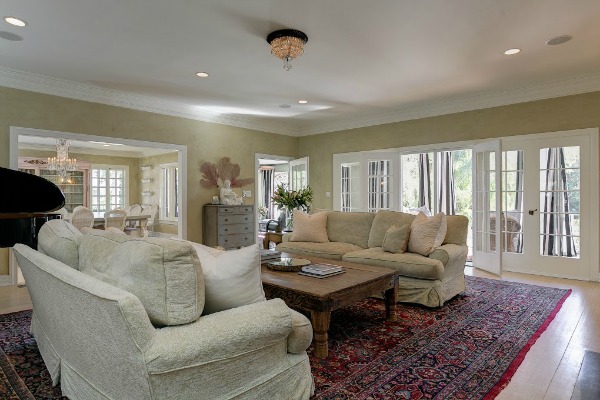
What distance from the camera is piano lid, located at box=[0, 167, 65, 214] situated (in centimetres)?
335

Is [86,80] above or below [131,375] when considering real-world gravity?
above

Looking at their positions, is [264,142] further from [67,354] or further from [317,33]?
[67,354]

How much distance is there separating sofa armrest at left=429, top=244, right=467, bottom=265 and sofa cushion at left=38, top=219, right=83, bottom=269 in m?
3.13

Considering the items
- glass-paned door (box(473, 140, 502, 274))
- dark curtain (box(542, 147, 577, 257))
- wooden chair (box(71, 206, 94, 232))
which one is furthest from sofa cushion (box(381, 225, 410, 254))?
wooden chair (box(71, 206, 94, 232))

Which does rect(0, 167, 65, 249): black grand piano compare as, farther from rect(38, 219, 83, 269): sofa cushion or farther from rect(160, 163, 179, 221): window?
rect(160, 163, 179, 221): window

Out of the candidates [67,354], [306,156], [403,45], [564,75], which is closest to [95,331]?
[67,354]

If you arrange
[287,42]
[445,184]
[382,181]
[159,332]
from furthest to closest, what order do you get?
[445,184] → [382,181] → [287,42] → [159,332]

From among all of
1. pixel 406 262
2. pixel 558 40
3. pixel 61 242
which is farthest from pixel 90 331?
pixel 558 40

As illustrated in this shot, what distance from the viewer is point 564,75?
455 cm

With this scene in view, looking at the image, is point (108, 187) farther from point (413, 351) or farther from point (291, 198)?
point (413, 351)

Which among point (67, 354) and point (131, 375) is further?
point (67, 354)

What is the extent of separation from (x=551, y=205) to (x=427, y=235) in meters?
2.48

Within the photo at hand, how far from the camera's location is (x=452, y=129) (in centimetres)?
579

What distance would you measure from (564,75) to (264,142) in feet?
Answer: 16.2
